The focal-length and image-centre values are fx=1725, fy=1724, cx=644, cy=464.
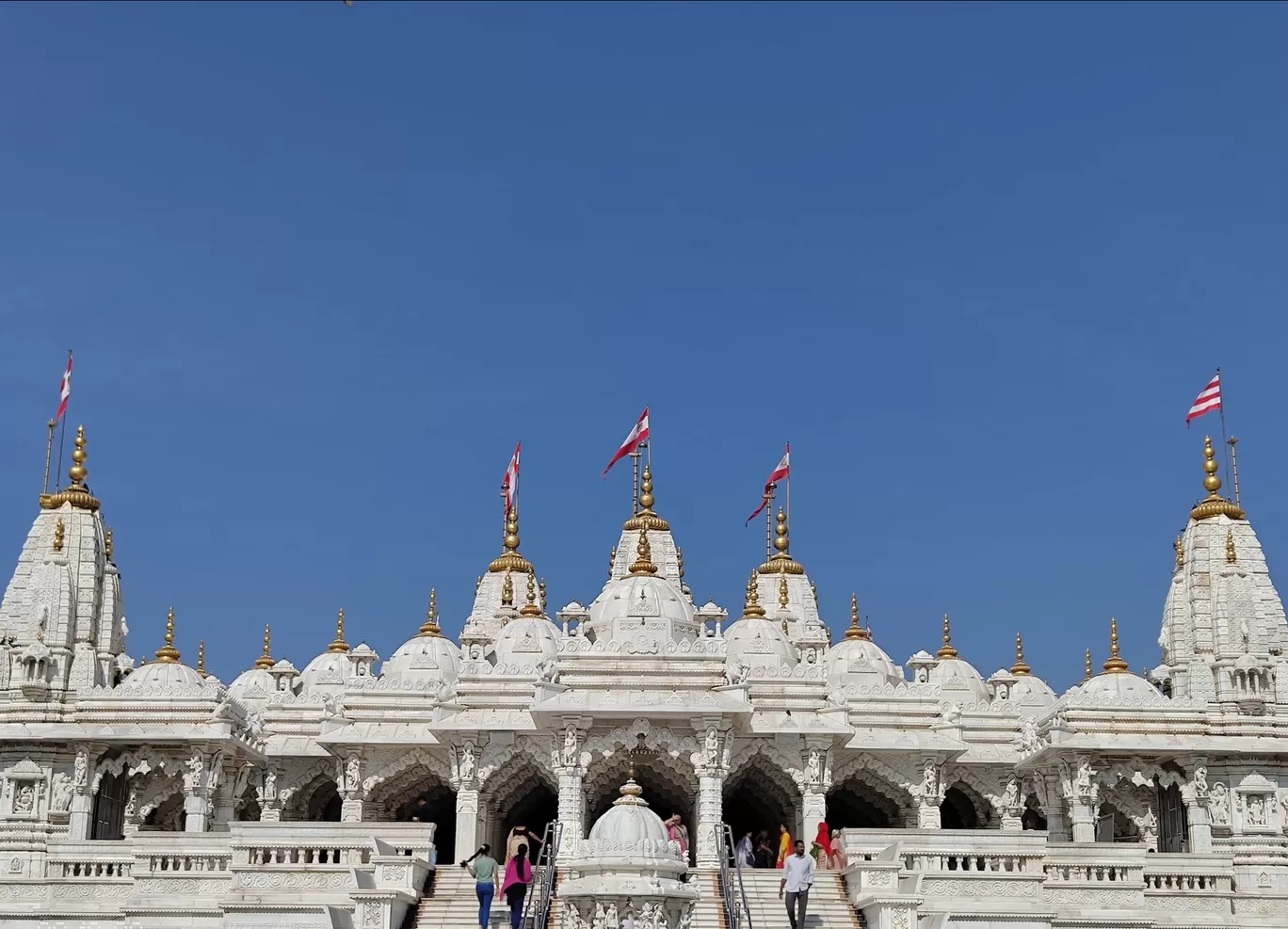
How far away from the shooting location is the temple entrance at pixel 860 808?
1594 inches

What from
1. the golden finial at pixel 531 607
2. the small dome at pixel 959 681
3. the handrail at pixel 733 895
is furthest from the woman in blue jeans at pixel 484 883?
the small dome at pixel 959 681

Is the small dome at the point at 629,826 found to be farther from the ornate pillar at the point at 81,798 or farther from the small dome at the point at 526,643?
the ornate pillar at the point at 81,798

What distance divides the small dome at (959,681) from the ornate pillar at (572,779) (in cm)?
1397

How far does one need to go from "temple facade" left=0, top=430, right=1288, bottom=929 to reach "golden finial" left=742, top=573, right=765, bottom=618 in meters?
0.93

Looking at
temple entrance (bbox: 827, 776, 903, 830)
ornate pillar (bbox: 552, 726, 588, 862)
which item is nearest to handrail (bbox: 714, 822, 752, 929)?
ornate pillar (bbox: 552, 726, 588, 862)

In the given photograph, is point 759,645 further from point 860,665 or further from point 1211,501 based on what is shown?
point 1211,501

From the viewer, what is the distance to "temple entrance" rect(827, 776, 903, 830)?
133 feet

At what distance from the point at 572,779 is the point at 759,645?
8.62 meters

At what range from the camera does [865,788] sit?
40469 mm

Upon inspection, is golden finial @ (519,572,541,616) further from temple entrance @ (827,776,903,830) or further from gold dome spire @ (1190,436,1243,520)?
gold dome spire @ (1190,436,1243,520)

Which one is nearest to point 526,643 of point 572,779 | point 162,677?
point 572,779

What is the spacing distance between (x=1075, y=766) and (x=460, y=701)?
43.8 ft

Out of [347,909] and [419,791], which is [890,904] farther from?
[419,791]

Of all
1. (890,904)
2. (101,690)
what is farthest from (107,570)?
(890,904)
